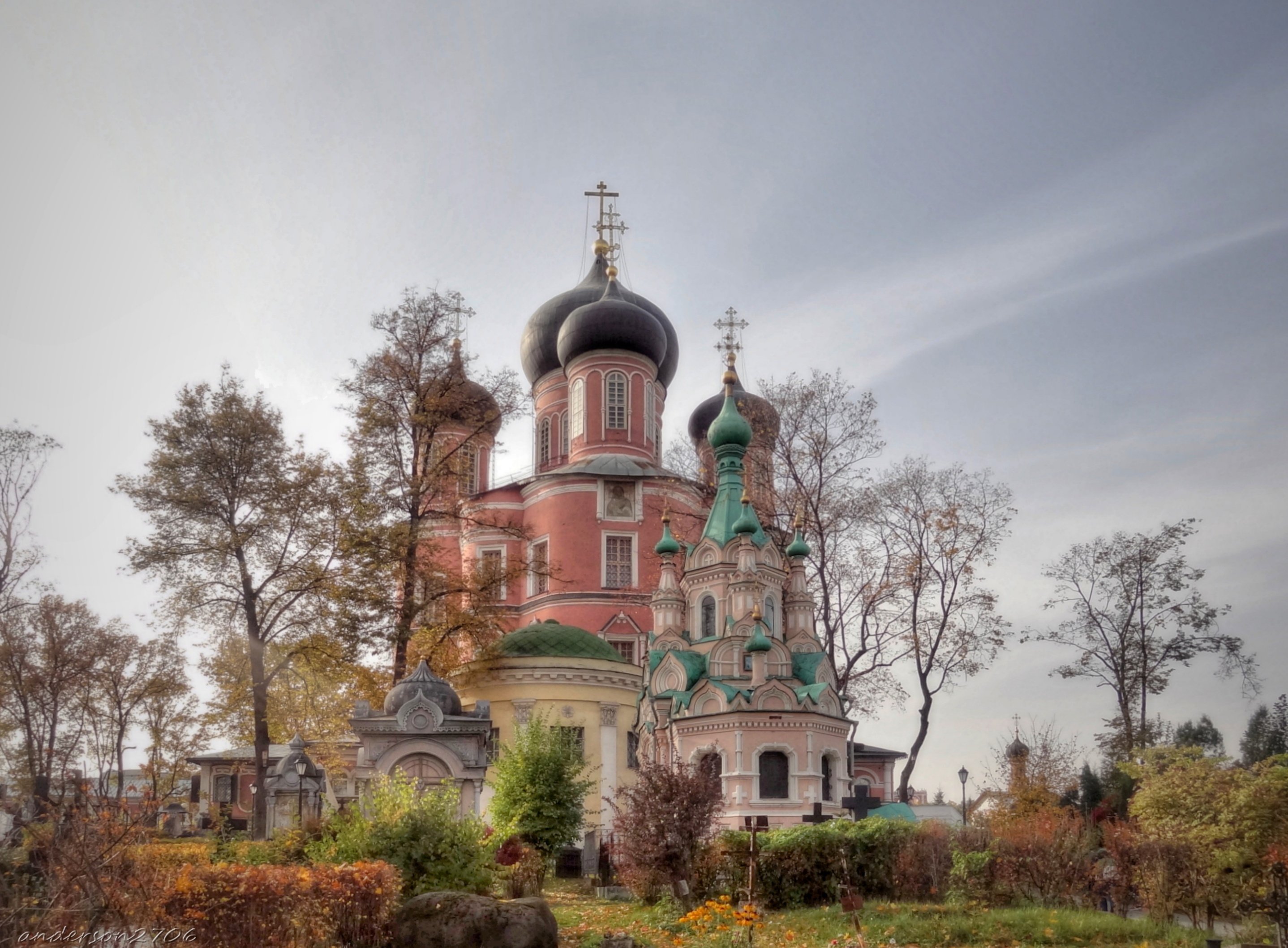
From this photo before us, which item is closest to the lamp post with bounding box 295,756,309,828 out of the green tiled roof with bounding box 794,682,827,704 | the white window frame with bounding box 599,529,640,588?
the green tiled roof with bounding box 794,682,827,704

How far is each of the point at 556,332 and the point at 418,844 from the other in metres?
30.7

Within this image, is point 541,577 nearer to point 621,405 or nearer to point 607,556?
point 607,556

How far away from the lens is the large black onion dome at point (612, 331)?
3750 cm

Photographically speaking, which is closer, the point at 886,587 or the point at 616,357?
the point at 886,587

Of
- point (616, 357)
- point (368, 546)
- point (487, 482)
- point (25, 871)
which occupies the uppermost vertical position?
point (616, 357)

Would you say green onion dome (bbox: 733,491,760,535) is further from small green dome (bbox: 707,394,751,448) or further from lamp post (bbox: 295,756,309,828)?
lamp post (bbox: 295,756,309,828)

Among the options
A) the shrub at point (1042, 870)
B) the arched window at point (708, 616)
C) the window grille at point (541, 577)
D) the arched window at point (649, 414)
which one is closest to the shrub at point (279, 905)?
the shrub at point (1042, 870)

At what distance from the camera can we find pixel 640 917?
44.4ft

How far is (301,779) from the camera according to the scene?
17.8 m

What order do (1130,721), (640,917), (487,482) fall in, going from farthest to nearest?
1. (487,482)
2. (1130,721)
3. (640,917)

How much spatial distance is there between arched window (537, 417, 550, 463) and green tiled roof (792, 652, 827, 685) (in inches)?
639

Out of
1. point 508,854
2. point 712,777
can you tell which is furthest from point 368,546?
point 712,777

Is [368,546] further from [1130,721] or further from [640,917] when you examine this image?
[1130,721]

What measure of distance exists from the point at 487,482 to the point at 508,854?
25743mm
